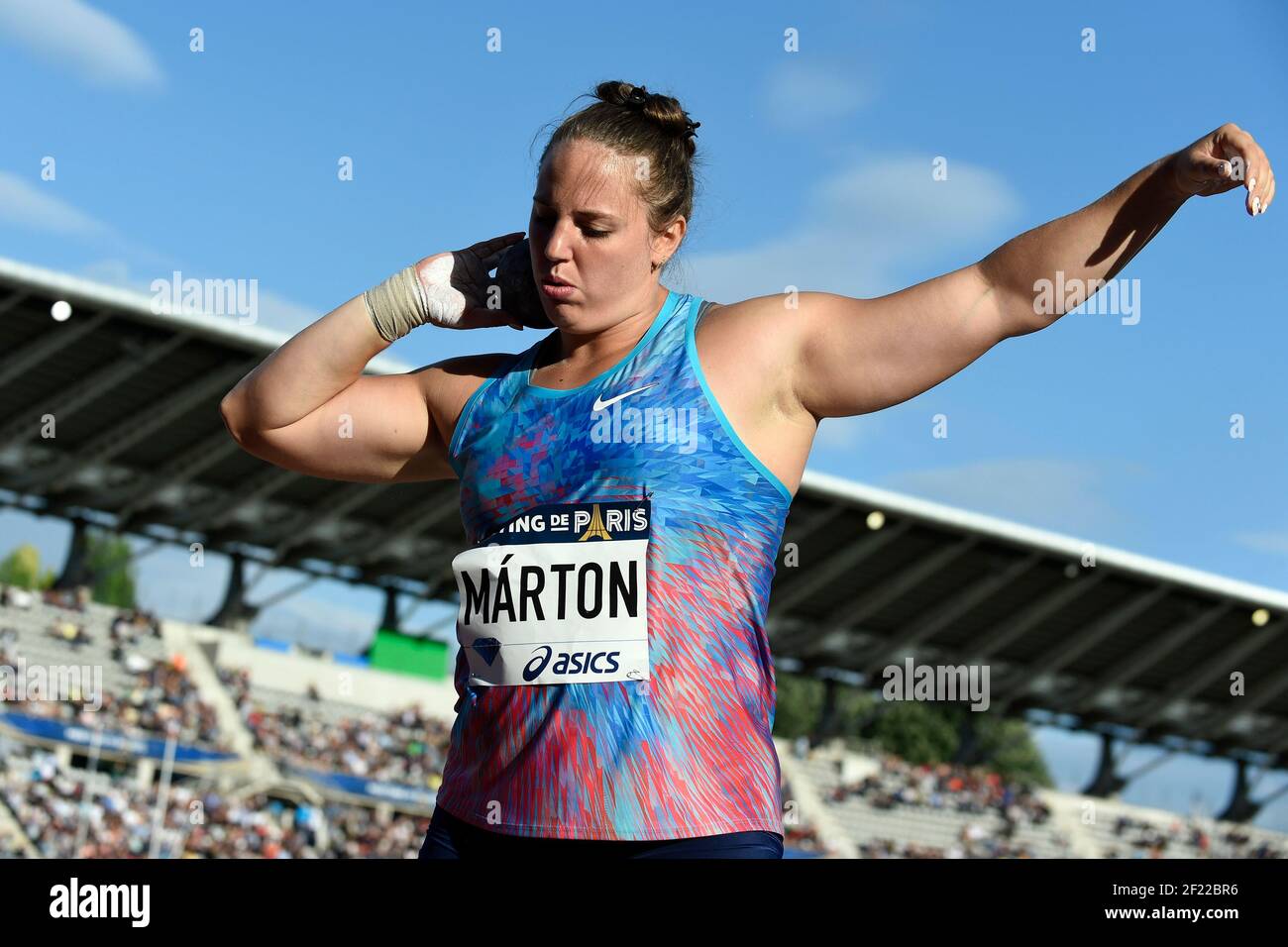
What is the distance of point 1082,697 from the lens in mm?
31922

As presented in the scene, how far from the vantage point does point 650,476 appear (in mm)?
2250

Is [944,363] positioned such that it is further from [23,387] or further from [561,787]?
[23,387]

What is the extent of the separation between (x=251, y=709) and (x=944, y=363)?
2537 centimetres

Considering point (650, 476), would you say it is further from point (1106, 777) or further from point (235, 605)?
point (1106, 777)

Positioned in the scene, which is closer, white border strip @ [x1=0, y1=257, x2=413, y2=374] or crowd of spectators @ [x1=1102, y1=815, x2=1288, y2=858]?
white border strip @ [x1=0, y1=257, x2=413, y2=374]

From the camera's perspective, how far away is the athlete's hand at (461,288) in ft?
8.92

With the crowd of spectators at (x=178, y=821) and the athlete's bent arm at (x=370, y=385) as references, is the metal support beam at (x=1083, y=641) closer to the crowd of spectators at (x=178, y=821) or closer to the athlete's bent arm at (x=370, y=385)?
the crowd of spectators at (x=178, y=821)

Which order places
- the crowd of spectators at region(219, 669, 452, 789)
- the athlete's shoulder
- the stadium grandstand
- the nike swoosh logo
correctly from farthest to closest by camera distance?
the crowd of spectators at region(219, 669, 452, 789)
the stadium grandstand
the athlete's shoulder
the nike swoosh logo

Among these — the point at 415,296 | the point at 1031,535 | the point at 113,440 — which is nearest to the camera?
the point at 415,296

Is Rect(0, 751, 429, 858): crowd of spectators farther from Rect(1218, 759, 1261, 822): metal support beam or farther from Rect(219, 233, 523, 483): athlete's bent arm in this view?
Answer: Rect(1218, 759, 1261, 822): metal support beam

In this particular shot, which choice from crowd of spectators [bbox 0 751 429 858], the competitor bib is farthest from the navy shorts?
crowd of spectators [bbox 0 751 429 858]

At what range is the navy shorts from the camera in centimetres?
212
